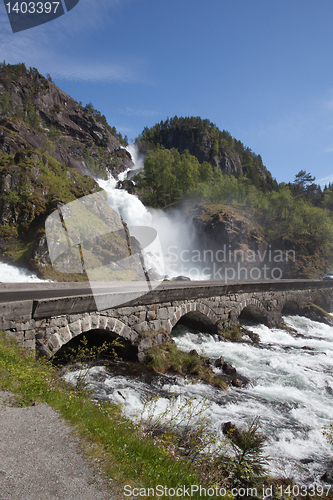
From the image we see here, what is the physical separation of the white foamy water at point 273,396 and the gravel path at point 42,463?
180 centimetres

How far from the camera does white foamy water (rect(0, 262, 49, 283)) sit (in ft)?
62.2

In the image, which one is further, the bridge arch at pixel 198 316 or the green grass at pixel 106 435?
the bridge arch at pixel 198 316

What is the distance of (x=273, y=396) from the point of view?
765cm

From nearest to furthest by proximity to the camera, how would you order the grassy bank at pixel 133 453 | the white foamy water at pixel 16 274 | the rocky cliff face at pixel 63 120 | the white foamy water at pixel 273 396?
the grassy bank at pixel 133 453 < the white foamy water at pixel 273 396 < the white foamy water at pixel 16 274 < the rocky cliff face at pixel 63 120

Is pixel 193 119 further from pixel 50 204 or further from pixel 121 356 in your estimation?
pixel 121 356

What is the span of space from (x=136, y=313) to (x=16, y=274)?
14.8 metres

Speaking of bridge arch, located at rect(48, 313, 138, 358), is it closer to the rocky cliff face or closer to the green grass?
the green grass

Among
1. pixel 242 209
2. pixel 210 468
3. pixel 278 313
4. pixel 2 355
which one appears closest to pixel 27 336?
pixel 2 355

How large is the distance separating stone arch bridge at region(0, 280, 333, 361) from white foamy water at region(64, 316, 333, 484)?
1.18 metres

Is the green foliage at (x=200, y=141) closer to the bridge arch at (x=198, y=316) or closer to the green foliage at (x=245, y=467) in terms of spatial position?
the bridge arch at (x=198, y=316)

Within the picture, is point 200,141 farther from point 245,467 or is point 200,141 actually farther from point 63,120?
point 245,467

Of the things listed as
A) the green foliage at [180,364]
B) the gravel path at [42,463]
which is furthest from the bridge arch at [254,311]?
the gravel path at [42,463]

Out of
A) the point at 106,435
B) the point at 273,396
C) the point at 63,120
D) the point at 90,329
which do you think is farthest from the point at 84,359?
the point at 63,120

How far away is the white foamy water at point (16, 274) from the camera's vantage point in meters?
19.0
